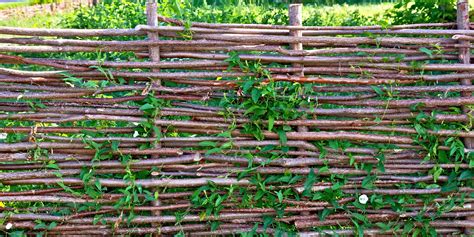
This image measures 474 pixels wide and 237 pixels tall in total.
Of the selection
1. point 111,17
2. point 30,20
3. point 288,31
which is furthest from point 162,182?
point 30,20

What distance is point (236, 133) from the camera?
134 inches

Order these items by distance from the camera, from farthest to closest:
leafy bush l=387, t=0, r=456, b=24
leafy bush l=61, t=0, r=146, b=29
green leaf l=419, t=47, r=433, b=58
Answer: leafy bush l=61, t=0, r=146, b=29
leafy bush l=387, t=0, r=456, b=24
green leaf l=419, t=47, r=433, b=58

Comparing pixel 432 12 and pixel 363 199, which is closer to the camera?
pixel 363 199

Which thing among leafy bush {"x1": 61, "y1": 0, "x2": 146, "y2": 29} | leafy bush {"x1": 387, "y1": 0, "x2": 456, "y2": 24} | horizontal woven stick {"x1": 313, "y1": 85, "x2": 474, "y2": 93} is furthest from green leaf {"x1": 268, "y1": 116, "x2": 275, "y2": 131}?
leafy bush {"x1": 61, "y1": 0, "x2": 146, "y2": 29}

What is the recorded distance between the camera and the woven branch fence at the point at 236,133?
11.1 ft

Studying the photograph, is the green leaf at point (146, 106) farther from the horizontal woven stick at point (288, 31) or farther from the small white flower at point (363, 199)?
the small white flower at point (363, 199)

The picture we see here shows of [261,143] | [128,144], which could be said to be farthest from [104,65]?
[261,143]

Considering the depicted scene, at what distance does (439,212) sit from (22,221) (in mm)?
2280

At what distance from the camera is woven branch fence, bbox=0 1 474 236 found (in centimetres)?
338

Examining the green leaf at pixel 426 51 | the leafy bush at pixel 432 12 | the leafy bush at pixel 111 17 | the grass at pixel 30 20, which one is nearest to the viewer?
the green leaf at pixel 426 51

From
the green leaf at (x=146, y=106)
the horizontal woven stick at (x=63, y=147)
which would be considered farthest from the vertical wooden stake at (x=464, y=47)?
the green leaf at (x=146, y=106)

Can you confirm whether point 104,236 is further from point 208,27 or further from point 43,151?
point 208,27

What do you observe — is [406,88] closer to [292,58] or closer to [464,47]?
[464,47]

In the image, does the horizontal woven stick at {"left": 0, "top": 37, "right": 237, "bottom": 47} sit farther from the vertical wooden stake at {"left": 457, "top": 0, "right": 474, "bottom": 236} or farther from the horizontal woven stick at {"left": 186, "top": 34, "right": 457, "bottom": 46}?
the vertical wooden stake at {"left": 457, "top": 0, "right": 474, "bottom": 236}
